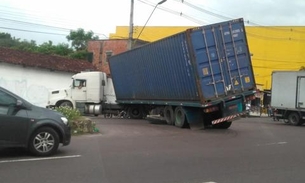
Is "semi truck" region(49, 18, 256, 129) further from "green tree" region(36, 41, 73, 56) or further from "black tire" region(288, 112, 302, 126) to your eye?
"green tree" region(36, 41, 73, 56)

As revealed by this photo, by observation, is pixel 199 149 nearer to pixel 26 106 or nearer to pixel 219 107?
pixel 26 106

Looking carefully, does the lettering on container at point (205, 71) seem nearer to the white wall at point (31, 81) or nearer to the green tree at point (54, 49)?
the white wall at point (31, 81)

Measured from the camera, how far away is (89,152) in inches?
411

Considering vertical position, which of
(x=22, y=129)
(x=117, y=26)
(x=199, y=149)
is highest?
(x=117, y=26)

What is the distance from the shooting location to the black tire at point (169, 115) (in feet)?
66.4

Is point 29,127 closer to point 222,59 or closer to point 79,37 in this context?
point 222,59

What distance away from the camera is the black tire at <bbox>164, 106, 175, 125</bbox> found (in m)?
20.2

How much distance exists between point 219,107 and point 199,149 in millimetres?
6476

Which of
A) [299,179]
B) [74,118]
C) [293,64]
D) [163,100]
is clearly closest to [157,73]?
[163,100]

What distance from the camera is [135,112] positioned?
2658 centimetres

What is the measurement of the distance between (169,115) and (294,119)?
9400 millimetres

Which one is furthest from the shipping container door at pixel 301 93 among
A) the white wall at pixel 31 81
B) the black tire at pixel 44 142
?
the black tire at pixel 44 142

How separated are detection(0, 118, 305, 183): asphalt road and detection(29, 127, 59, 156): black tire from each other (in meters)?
0.22

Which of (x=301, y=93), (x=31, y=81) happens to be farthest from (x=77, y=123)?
(x=31, y=81)
